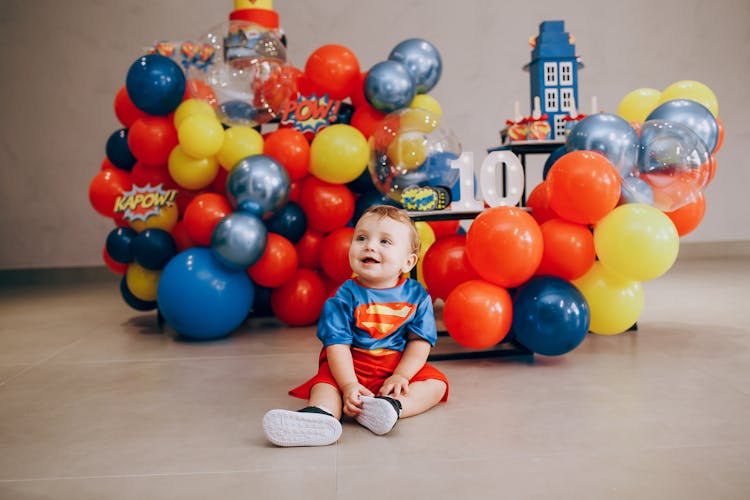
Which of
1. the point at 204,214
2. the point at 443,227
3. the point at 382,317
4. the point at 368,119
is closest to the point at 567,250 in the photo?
the point at 382,317

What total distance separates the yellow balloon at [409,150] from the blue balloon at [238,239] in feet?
2.22

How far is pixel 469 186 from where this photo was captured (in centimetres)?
284

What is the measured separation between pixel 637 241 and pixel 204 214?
1.83 m

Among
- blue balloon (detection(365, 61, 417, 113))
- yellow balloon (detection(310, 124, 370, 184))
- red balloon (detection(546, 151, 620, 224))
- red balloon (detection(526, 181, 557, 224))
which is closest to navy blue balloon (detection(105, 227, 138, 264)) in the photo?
yellow balloon (detection(310, 124, 370, 184))

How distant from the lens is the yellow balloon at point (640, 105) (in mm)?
3197

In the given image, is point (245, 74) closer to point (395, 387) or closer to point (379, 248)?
point (379, 248)

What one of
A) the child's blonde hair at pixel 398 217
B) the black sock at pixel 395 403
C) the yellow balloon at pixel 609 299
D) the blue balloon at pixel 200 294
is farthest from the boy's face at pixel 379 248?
the blue balloon at pixel 200 294

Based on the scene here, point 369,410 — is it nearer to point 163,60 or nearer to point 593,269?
point 593,269

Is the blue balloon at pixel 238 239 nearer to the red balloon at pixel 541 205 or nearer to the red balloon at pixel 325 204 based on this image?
the red balloon at pixel 325 204

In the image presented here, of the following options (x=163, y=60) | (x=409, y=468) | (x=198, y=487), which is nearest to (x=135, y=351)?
(x=163, y=60)

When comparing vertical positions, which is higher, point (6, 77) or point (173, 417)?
point (6, 77)

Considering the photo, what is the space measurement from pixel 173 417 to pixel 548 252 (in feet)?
4.57

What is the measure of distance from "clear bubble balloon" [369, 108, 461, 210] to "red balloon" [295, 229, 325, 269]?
69 cm

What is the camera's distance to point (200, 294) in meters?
3.04
